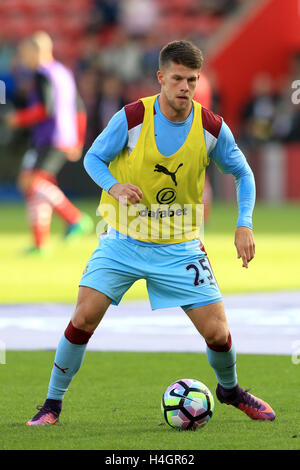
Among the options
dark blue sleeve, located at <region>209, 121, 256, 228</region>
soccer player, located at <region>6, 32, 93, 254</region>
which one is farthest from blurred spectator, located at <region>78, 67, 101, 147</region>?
dark blue sleeve, located at <region>209, 121, 256, 228</region>

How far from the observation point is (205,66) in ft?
88.6

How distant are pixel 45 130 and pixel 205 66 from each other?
13015 millimetres

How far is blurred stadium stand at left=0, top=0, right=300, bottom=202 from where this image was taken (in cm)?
2489

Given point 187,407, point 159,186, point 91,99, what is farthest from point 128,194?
point 91,99

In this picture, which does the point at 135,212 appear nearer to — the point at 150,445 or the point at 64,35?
the point at 150,445

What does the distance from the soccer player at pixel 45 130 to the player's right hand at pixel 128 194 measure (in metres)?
8.61

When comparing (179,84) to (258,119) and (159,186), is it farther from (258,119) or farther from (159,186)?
(258,119)

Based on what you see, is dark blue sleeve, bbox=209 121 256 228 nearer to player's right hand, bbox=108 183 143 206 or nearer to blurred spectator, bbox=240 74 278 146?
player's right hand, bbox=108 183 143 206

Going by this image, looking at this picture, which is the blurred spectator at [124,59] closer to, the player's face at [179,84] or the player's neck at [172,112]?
the player's neck at [172,112]

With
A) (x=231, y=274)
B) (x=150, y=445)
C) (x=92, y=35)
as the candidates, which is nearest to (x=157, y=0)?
(x=92, y=35)

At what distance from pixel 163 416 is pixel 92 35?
75.8 ft

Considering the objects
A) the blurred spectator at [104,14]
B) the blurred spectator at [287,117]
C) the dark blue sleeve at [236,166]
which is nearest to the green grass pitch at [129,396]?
the dark blue sleeve at [236,166]

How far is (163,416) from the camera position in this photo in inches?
228

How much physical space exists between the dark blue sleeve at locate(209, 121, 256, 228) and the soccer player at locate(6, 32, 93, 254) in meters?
8.32
